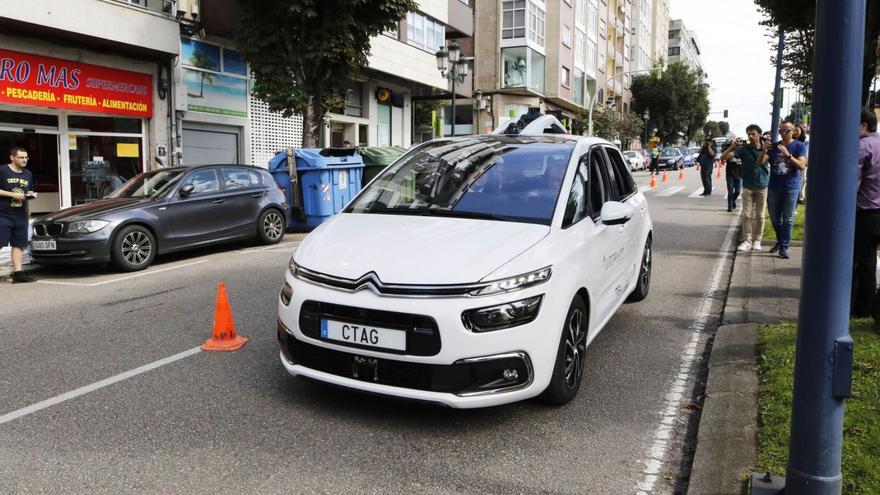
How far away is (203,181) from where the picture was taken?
11.1m

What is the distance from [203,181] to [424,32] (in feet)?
59.6

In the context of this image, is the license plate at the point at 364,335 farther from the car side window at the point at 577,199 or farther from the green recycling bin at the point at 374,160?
the green recycling bin at the point at 374,160

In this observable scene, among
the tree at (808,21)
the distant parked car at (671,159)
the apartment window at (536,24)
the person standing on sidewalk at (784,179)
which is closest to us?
the person standing on sidewalk at (784,179)

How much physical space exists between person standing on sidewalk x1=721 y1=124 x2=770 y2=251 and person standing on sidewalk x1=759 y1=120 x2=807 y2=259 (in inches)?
25.4

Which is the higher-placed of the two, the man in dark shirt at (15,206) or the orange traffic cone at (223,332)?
the man in dark shirt at (15,206)

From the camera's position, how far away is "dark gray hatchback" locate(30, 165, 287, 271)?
925 centimetres

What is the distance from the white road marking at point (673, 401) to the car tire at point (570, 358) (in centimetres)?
56

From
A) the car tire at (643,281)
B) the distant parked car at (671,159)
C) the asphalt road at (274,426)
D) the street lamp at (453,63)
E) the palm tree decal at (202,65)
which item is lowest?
the asphalt road at (274,426)

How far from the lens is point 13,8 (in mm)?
13172

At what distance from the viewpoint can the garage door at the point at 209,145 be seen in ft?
62.4

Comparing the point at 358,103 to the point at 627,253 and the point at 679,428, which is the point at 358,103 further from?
the point at 679,428

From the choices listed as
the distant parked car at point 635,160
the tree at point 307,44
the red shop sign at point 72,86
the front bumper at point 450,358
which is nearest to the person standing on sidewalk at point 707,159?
the tree at point 307,44

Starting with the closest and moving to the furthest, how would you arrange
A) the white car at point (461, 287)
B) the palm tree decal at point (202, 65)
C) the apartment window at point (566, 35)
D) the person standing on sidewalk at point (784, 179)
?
the white car at point (461, 287)
the person standing on sidewalk at point (784, 179)
the palm tree decal at point (202, 65)
the apartment window at point (566, 35)

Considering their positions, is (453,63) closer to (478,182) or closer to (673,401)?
(478,182)
